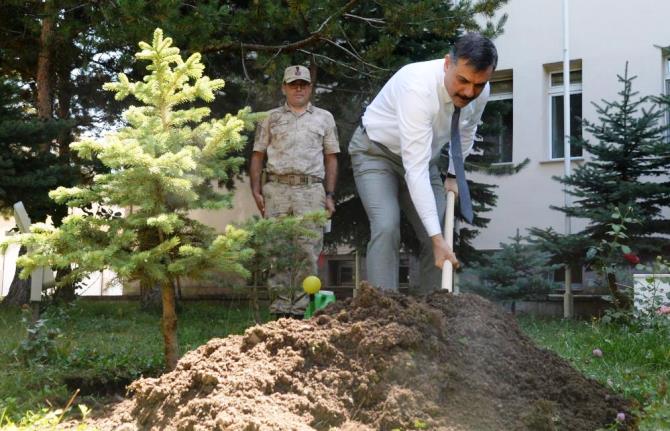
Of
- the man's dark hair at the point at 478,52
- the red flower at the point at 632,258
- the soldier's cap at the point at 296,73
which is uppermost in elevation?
the soldier's cap at the point at 296,73

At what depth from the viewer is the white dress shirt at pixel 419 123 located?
4.23 metres

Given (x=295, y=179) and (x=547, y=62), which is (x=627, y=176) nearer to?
(x=547, y=62)

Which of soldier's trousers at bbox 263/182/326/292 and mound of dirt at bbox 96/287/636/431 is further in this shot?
soldier's trousers at bbox 263/182/326/292

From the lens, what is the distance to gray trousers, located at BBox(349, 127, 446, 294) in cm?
470

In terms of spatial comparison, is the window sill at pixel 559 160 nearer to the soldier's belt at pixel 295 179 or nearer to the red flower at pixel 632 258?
the red flower at pixel 632 258

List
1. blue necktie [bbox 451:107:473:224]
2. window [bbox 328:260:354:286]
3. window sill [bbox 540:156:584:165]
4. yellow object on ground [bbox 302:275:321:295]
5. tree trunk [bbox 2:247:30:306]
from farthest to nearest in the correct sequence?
window [bbox 328:260:354:286] < window sill [bbox 540:156:584:165] < tree trunk [bbox 2:247:30:306] < yellow object on ground [bbox 302:275:321:295] < blue necktie [bbox 451:107:473:224]

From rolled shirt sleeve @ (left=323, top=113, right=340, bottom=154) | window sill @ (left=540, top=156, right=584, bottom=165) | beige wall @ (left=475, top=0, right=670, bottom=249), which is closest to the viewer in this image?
rolled shirt sleeve @ (left=323, top=113, right=340, bottom=154)

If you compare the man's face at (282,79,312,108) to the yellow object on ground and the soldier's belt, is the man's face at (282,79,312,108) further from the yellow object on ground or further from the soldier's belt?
the yellow object on ground

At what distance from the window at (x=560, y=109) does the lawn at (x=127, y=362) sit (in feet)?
16.2

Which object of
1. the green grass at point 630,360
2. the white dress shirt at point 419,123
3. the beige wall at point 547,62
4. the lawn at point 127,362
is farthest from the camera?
the beige wall at point 547,62

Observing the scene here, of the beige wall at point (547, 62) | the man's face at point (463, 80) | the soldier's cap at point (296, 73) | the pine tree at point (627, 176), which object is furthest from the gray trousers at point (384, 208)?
the beige wall at point (547, 62)

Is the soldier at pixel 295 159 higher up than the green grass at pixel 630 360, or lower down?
higher up

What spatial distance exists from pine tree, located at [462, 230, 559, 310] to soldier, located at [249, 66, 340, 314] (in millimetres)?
2892

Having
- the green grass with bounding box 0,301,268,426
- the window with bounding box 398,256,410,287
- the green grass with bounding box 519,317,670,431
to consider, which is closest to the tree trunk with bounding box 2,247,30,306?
the green grass with bounding box 0,301,268,426
